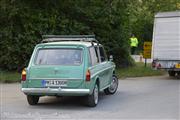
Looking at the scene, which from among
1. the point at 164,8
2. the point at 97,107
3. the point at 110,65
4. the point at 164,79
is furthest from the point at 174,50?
the point at 164,8

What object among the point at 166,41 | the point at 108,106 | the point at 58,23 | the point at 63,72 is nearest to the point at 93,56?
the point at 63,72

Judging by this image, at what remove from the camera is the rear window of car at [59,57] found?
1091cm

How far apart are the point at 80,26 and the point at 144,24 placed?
44.9 feet

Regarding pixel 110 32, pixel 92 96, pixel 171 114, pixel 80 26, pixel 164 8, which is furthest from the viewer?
pixel 164 8

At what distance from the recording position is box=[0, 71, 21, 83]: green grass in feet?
53.8

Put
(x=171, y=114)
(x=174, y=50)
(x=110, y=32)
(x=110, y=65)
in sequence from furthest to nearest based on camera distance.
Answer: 1. (x=110, y=32)
2. (x=174, y=50)
3. (x=110, y=65)
4. (x=171, y=114)

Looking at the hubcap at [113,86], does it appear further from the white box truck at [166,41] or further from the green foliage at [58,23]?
the green foliage at [58,23]

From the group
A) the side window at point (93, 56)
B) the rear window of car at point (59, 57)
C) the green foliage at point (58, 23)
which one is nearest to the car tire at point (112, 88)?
the side window at point (93, 56)

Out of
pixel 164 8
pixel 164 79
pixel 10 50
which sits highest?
pixel 164 8

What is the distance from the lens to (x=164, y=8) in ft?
104

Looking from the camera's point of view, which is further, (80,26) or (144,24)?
(144,24)

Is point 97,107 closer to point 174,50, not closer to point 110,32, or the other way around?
point 174,50

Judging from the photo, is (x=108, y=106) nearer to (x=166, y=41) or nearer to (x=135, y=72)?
(x=166, y=41)

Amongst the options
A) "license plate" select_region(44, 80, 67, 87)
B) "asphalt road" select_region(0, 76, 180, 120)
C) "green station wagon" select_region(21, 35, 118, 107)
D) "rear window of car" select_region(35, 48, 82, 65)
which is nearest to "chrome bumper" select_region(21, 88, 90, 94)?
"green station wagon" select_region(21, 35, 118, 107)
